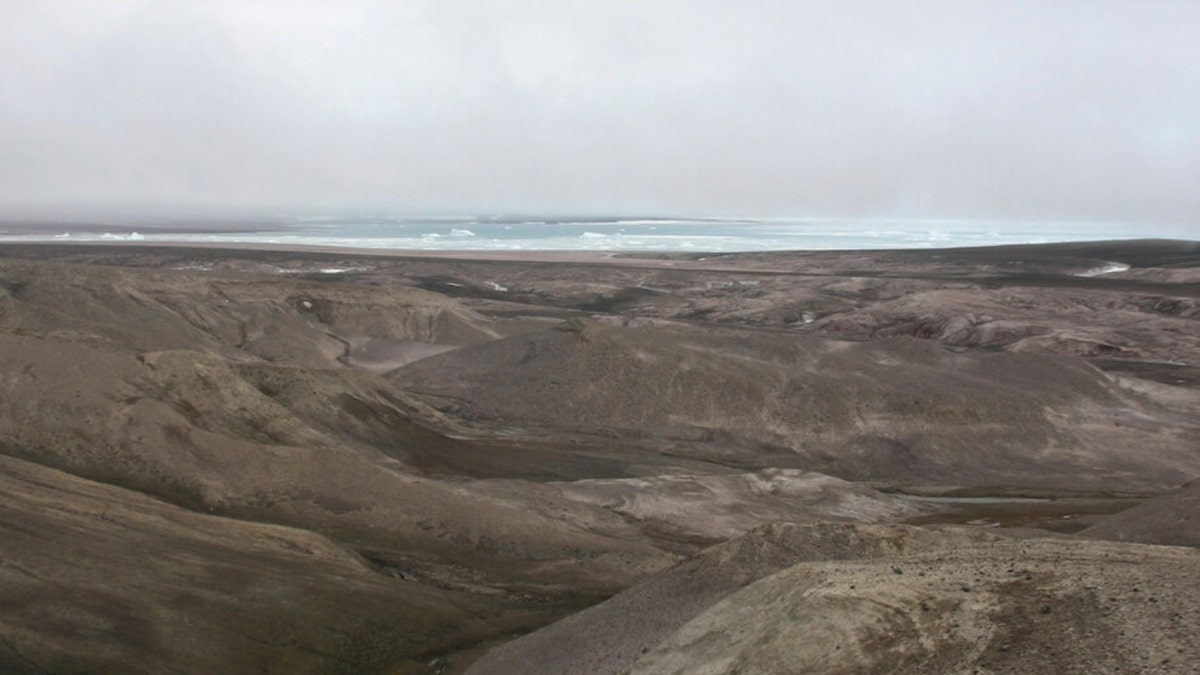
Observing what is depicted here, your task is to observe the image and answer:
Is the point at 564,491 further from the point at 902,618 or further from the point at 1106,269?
the point at 1106,269

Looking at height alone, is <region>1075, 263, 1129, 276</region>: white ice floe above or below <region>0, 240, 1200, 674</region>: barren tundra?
above

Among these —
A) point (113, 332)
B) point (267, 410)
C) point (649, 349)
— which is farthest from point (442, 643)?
point (113, 332)

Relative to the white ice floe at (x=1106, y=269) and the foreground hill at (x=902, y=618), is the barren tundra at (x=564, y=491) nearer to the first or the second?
the foreground hill at (x=902, y=618)

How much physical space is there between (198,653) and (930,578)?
916 centimetres

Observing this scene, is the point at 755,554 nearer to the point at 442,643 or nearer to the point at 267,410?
the point at 442,643

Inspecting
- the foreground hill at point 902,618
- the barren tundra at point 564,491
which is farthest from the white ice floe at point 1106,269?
the foreground hill at point 902,618

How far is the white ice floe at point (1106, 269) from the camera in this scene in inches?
3917

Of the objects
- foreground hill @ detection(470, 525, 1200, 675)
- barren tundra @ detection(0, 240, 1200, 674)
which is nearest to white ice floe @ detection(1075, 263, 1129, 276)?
barren tundra @ detection(0, 240, 1200, 674)

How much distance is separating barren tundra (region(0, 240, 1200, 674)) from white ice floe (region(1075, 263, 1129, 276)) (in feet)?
133

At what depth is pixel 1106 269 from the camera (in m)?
102

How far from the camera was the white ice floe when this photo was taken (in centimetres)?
9950

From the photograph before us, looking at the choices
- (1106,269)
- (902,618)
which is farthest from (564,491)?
(1106,269)

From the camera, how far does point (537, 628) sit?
15391 millimetres

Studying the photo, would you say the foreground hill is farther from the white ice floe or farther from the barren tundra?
the white ice floe
